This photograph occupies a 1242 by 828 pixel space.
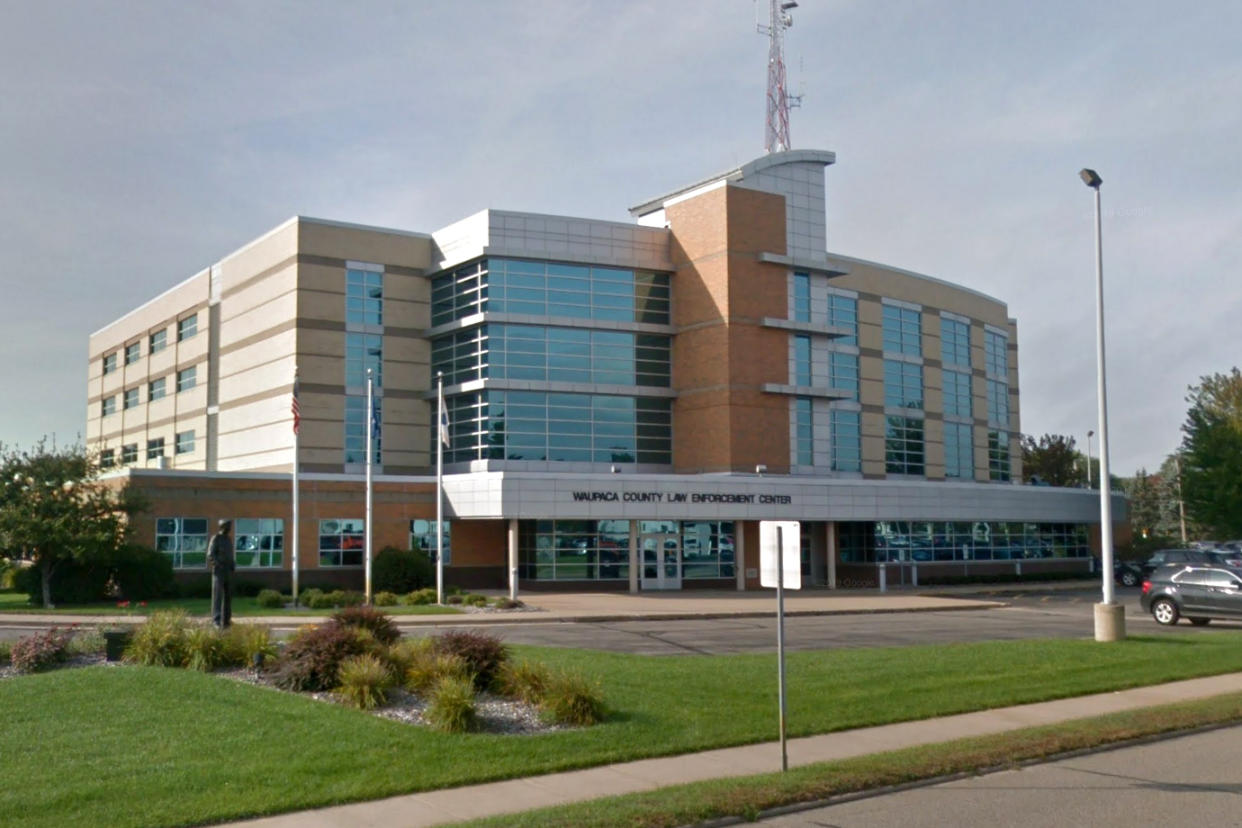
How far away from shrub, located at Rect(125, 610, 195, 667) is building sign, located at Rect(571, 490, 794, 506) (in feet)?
97.3

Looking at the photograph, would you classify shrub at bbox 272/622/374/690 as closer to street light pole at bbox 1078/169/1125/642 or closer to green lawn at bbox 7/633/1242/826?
green lawn at bbox 7/633/1242/826

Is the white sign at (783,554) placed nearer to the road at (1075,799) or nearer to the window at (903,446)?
the road at (1075,799)

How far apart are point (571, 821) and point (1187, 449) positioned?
7328 cm

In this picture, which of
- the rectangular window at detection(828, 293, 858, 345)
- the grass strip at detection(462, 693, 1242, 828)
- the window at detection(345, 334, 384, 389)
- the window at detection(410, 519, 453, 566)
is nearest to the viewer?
the grass strip at detection(462, 693, 1242, 828)

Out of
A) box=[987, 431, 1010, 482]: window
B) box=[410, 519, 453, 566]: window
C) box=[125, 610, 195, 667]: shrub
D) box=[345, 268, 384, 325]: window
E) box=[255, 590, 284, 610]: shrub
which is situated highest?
box=[345, 268, 384, 325]: window

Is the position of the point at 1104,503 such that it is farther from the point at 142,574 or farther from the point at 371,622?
the point at 142,574

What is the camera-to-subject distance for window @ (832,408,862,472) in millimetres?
60469

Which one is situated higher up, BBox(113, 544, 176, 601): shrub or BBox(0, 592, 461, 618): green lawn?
BBox(113, 544, 176, 601): shrub

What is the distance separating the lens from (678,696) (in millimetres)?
15094

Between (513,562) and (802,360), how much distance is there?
19595mm

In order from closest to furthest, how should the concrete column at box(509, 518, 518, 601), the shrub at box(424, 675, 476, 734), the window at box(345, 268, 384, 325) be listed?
1. the shrub at box(424, 675, 476, 734)
2. the concrete column at box(509, 518, 518, 601)
3. the window at box(345, 268, 384, 325)

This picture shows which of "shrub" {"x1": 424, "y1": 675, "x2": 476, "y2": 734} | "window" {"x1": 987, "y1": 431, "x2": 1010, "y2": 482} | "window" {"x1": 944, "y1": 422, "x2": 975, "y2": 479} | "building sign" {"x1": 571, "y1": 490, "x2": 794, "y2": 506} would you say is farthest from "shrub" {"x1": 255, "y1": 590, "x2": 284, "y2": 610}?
"window" {"x1": 987, "y1": 431, "x2": 1010, "y2": 482}

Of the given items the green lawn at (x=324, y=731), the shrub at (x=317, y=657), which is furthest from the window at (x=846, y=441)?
the shrub at (x=317, y=657)

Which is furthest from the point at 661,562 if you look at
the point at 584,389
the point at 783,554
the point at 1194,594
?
the point at 783,554
